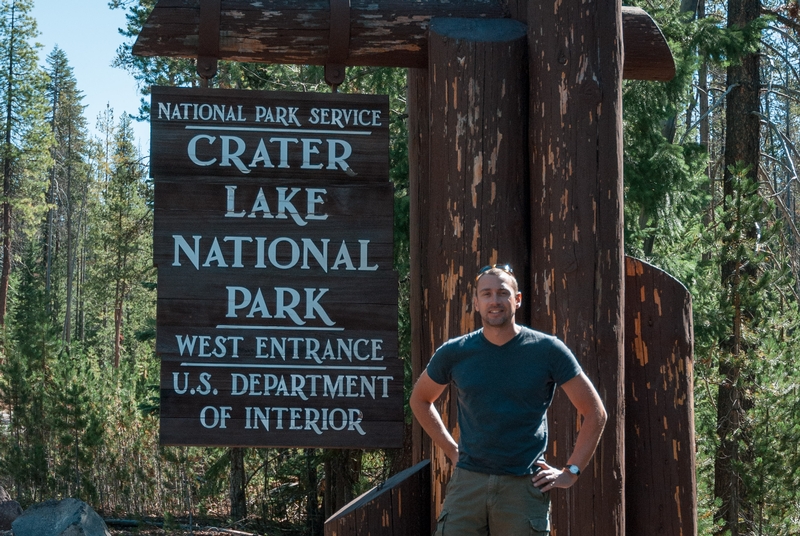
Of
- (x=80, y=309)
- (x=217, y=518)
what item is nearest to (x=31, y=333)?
(x=217, y=518)

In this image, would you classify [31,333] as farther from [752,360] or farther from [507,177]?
[507,177]

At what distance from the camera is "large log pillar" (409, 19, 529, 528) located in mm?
3121

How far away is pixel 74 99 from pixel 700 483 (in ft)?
148

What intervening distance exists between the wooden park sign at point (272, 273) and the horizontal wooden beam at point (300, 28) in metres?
0.20

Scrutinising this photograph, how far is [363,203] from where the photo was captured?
10.7ft

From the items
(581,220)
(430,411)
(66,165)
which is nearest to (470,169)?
(581,220)


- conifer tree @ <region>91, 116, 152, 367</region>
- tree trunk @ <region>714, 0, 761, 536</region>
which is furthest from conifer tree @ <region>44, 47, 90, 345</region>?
tree trunk @ <region>714, 0, 761, 536</region>

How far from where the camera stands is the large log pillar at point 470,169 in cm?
312

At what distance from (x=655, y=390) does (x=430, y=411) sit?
3.27 feet

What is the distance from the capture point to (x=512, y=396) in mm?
2459

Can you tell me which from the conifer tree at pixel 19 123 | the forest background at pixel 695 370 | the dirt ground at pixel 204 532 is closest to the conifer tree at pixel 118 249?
the conifer tree at pixel 19 123

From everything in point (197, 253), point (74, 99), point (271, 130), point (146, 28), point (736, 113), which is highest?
point (74, 99)

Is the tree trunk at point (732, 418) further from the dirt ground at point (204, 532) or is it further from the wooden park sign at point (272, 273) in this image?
the wooden park sign at point (272, 273)

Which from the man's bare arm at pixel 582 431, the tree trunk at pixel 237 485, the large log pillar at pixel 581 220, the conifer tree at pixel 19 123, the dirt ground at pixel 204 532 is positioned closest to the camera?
the man's bare arm at pixel 582 431
